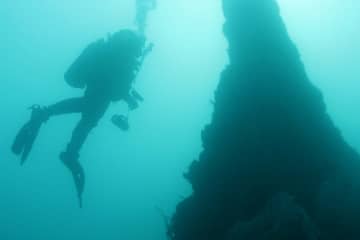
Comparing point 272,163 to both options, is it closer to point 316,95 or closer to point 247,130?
point 247,130

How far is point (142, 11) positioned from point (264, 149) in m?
7.08

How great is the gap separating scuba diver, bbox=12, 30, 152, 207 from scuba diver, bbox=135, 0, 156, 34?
3358mm

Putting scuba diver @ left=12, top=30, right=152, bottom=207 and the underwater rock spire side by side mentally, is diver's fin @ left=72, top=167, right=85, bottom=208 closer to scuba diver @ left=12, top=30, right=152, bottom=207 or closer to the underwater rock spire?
scuba diver @ left=12, top=30, right=152, bottom=207

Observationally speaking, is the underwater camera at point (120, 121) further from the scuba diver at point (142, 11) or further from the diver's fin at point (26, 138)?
the scuba diver at point (142, 11)

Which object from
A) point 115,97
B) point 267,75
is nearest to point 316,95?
point 267,75

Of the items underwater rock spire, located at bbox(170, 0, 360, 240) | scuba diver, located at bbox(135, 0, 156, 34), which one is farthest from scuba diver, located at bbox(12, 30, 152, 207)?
scuba diver, located at bbox(135, 0, 156, 34)

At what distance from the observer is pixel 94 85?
32.7 feet

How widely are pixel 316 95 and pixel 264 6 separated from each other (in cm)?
337

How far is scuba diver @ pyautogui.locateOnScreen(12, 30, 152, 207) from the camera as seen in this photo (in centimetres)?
970

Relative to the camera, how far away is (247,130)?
10969 mm

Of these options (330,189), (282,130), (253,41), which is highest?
(253,41)

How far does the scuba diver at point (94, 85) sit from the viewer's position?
9695 mm

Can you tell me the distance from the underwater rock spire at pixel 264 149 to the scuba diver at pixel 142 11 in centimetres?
306

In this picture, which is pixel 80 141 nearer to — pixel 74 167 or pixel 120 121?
pixel 74 167
